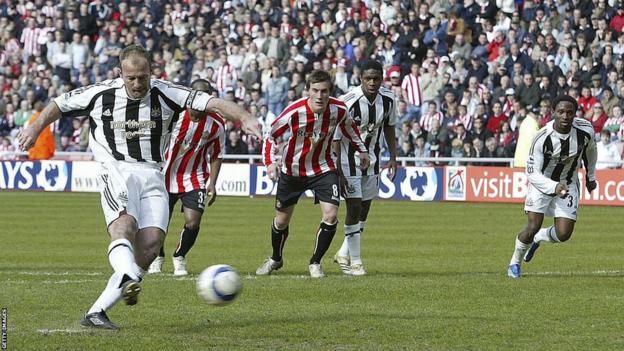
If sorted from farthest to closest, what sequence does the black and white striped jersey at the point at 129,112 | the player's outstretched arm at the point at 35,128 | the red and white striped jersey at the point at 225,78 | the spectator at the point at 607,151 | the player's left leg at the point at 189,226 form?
the red and white striped jersey at the point at 225,78, the spectator at the point at 607,151, the player's left leg at the point at 189,226, the black and white striped jersey at the point at 129,112, the player's outstretched arm at the point at 35,128

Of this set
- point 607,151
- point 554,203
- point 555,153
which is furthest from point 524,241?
point 607,151

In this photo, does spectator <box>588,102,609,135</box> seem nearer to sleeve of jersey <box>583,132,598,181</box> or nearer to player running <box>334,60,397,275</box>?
player running <box>334,60,397,275</box>

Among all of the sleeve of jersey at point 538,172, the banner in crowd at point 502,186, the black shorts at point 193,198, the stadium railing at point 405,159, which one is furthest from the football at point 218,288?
the banner in crowd at point 502,186

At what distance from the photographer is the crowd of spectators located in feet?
96.6

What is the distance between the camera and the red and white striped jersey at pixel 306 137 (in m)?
13.5

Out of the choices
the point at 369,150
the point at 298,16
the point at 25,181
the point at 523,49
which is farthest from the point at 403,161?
the point at 369,150

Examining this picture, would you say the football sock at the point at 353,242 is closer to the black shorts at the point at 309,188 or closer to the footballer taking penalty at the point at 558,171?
the black shorts at the point at 309,188

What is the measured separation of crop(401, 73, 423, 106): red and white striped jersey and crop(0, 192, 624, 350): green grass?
10319 millimetres

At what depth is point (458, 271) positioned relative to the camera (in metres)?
14.4

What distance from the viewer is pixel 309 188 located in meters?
13.7

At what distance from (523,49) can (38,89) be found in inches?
584

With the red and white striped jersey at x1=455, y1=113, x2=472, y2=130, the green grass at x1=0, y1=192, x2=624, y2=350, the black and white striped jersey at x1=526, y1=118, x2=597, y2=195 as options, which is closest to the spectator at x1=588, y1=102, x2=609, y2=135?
the red and white striped jersey at x1=455, y1=113, x2=472, y2=130

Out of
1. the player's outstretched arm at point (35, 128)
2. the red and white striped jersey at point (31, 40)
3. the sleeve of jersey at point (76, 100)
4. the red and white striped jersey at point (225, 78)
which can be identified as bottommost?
the player's outstretched arm at point (35, 128)

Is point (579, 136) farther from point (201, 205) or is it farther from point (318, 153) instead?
point (201, 205)
